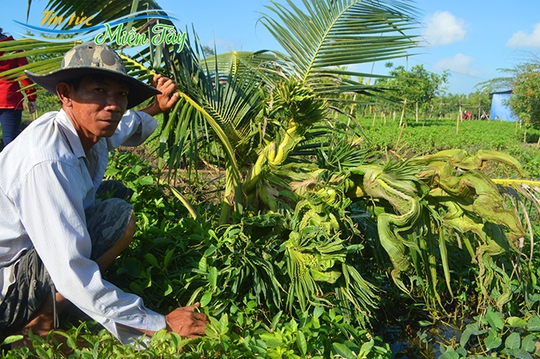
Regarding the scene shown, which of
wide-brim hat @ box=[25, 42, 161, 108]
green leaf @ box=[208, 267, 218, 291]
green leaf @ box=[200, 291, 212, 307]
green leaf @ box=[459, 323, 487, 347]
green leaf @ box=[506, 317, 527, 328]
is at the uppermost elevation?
wide-brim hat @ box=[25, 42, 161, 108]

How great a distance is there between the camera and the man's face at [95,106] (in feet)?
6.34

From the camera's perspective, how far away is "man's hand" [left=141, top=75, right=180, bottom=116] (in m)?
2.65

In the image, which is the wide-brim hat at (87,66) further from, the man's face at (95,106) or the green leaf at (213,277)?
the green leaf at (213,277)

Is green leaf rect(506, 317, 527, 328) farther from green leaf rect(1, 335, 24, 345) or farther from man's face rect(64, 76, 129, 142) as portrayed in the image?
green leaf rect(1, 335, 24, 345)

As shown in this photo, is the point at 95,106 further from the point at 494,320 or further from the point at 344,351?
the point at 494,320

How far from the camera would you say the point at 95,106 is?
1.93 metres

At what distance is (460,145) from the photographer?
15.2 m

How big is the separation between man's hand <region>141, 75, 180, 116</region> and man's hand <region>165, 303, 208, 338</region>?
1126 mm

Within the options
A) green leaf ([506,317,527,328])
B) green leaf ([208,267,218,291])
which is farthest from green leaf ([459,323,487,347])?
green leaf ([208,267,218,291])

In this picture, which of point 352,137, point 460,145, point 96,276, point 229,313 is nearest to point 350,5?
point 352,137

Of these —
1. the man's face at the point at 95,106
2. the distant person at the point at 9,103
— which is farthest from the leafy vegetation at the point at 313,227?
the distant person at the point at 9,103

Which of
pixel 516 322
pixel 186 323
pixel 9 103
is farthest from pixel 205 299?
pixel 9 103

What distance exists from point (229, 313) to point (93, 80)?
1116mm

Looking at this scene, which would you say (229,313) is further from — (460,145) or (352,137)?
(460,145)
